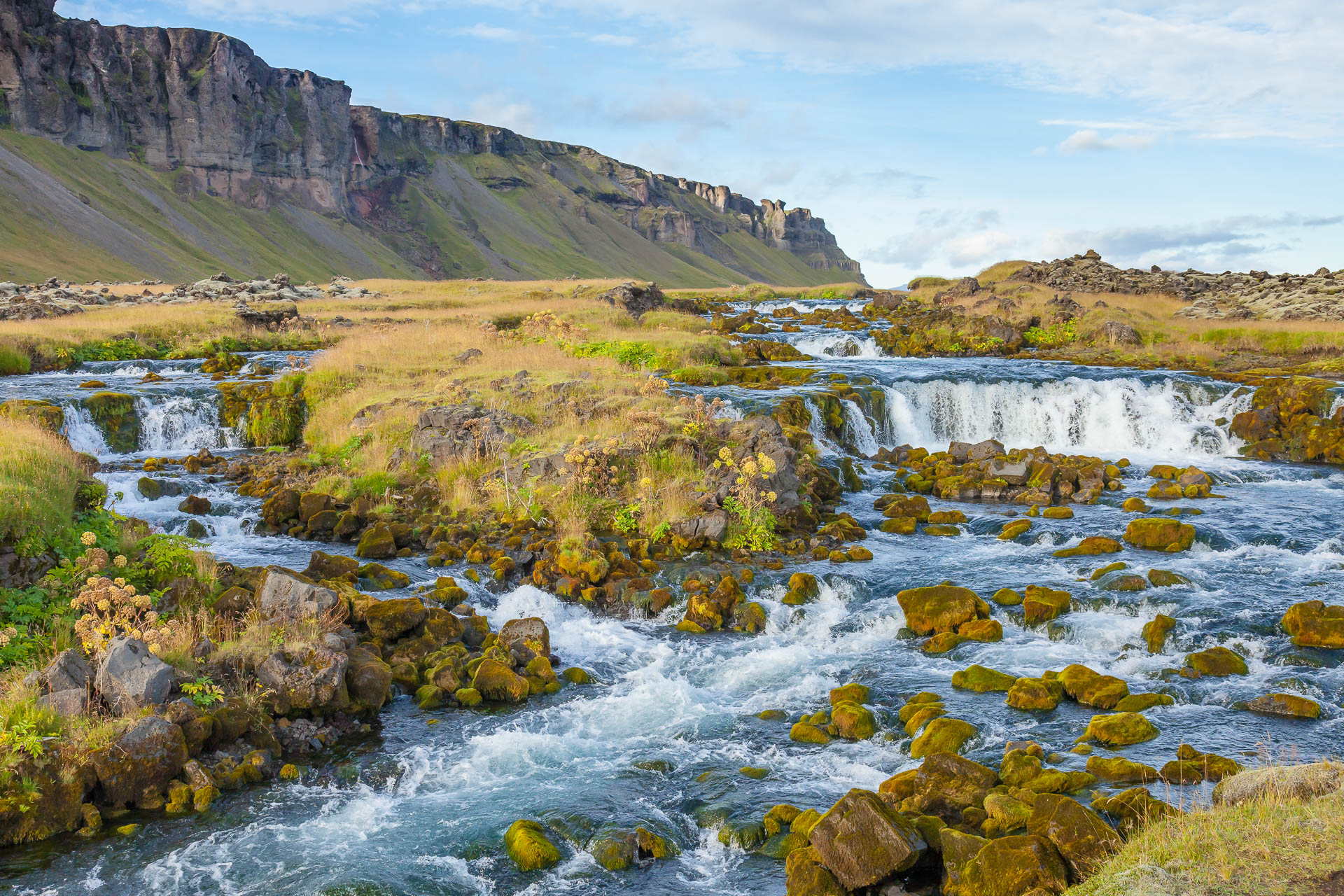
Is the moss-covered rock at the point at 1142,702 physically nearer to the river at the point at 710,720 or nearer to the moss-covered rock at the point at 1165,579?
the river at the point at 710,720

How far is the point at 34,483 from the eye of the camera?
12.8 m

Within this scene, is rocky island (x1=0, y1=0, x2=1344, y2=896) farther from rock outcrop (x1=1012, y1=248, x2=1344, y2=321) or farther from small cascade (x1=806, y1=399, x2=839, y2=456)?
rock outcrop (x1=1012, y1=248, x2=1344, y2=321)

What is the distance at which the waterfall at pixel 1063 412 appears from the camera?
94.4 ft

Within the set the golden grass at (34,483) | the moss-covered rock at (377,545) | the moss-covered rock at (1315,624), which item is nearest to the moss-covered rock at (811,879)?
the moss-covered rock at (1315,624)

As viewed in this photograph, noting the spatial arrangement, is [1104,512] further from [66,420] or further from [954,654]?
[66,420]

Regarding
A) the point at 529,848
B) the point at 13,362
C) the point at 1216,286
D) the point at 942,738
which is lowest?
the point at 529,848

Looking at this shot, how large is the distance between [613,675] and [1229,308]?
50.2 meters

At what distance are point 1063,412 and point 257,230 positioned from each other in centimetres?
12773

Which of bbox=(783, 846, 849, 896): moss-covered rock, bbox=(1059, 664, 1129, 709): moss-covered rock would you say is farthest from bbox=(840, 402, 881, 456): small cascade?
bbox=(783, 846, 849, 896): moss-covered rock

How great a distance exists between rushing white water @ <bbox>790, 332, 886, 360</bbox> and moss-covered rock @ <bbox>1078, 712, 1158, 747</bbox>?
32.7m

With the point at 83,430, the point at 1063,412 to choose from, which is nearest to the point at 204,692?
the point at 83,430

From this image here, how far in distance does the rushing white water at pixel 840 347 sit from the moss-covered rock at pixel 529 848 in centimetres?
3510

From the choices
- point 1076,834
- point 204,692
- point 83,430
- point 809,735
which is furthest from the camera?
point 83,430

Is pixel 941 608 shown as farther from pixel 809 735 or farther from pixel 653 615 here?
pixel 653 615
